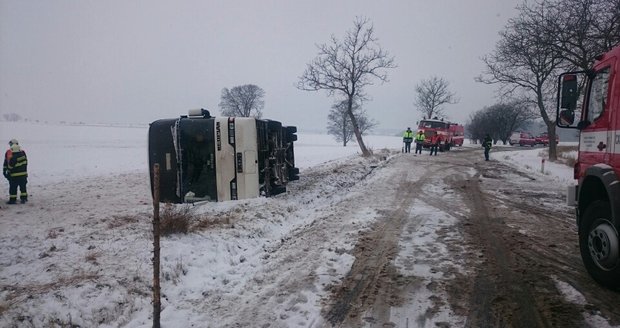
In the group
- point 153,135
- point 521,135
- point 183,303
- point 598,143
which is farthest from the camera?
point 521,135

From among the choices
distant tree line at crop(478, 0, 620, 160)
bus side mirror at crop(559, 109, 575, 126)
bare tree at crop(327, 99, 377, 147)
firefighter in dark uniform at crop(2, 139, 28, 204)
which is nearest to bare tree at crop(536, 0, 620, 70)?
distant tree line at crop(478, 0, 620, 160)

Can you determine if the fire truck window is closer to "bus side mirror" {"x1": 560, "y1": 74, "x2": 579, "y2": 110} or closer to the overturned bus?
"bus side mirror" {"x1": 560, "y1": 74, "x2": 579, "y2": 110}

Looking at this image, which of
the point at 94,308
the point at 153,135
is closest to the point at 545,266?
the point at 94,308

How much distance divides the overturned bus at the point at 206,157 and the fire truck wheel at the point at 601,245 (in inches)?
252

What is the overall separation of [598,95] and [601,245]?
1.94 m

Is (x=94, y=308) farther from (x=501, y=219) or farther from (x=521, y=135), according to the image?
(x=521, y=135)

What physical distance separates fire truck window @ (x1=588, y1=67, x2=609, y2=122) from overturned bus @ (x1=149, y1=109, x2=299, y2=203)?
6411mm

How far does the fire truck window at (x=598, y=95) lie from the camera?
4741 millimetres

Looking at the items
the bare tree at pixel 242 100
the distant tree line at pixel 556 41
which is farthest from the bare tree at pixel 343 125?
the distant tree line at pixel 556 41

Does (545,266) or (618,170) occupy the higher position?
(618,170)

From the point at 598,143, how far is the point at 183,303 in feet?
18.1

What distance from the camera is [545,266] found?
5.45 m

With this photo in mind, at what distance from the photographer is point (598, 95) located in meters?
5.00

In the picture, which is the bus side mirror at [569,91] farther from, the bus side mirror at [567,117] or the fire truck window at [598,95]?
the fire truck window at [598,95]
